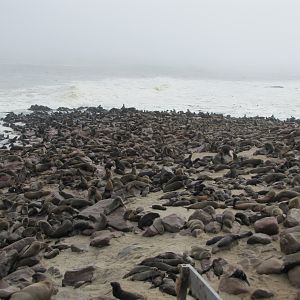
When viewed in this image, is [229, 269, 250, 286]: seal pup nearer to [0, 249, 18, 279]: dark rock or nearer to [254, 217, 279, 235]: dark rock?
[254, 217, 279, 235]: dark rock

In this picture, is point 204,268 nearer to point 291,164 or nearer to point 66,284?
point 66,284

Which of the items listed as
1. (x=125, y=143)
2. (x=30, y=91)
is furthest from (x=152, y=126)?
(x=30, y=91)

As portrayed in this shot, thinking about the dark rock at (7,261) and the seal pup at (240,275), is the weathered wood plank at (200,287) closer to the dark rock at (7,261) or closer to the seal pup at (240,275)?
the seal pup at (240,275)

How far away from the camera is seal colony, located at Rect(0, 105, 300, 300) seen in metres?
4.28

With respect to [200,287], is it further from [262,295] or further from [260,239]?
[260,239]

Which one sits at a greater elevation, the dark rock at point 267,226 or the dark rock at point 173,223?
the dark rock at point 267,226

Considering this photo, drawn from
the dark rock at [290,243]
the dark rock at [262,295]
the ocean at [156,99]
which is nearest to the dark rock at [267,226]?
the dark rock at [290,243]

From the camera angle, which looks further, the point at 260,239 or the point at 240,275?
the point at 260,239

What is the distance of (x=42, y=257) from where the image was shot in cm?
554

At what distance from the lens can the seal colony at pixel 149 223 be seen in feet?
14.0

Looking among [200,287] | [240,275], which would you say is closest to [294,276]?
[240,275]

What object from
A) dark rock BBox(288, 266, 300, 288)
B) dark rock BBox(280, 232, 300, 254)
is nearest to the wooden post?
dark rock BBox(288, 266, 300, 288)

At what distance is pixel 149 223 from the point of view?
6.16 meters

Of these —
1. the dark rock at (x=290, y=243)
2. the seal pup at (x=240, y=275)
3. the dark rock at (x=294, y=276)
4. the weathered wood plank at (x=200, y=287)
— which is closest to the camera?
the weathered wood plank at (x=200, y=287)
